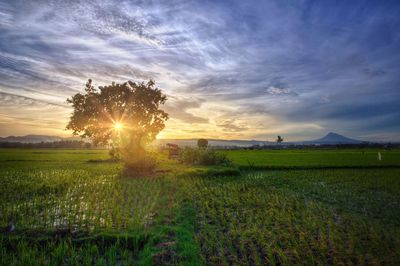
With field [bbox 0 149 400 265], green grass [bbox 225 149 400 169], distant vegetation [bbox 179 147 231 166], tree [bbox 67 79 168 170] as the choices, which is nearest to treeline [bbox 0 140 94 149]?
tree [bbox 67 79 168 170]

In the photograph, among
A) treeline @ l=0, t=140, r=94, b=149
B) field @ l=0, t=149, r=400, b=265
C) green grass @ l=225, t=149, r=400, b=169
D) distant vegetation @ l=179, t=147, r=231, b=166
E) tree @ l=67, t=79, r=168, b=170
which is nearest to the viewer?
field @ l=0, t=149, r=400, b=265

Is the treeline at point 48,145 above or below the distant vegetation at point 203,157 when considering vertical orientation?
above

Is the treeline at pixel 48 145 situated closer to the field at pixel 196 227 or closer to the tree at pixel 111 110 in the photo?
the tree at pixel 111 110

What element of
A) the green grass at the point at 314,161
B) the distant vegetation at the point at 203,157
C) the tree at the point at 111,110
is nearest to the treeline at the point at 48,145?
the tree at the point at 111,110

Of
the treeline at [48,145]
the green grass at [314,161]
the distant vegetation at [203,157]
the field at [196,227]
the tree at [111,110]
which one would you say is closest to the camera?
the field at [196,227]

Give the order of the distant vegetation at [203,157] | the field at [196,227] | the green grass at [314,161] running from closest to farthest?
the field at [196,227] → the green grass at [314,161] → the distant vegetation at [203,157]

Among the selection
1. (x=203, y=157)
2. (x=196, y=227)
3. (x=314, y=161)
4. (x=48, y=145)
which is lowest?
(x=196, y=227)

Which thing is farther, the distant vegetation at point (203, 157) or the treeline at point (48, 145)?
the treeline at point (48, 145)

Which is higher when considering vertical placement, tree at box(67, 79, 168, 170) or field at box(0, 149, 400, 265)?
tree at box(67, 79, 168, 170)

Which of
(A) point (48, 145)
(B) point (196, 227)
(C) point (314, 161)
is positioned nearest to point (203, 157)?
(C) point (314, 161)

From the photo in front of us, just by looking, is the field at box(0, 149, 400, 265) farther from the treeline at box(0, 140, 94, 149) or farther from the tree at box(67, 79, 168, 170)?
the treeline at box(0, 140, 94, 149)

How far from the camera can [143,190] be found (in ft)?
34.3

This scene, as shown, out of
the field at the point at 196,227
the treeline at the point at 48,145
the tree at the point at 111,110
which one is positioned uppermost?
the tree at the point at 111,110

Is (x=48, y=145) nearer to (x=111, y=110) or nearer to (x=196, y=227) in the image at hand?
(x=111, y=110)
